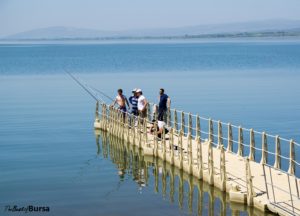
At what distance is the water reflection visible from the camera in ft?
62.3

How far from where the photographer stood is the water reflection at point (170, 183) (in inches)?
748

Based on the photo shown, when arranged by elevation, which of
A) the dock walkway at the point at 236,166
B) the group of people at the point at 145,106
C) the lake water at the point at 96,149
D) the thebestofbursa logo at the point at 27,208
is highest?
the group of people at the point at 145,106

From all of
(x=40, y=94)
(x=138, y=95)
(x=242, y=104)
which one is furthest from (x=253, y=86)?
(x=138, y=95)

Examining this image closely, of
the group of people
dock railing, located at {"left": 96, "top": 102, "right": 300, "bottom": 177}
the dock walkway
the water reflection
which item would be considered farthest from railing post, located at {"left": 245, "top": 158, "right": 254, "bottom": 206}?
the group of people

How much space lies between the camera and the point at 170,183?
74.2 feet

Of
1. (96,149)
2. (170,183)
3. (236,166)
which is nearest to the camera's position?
(236,166)

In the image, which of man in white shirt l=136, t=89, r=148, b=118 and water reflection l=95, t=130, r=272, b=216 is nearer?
water reflection l=95, t=130, r=272, b=216

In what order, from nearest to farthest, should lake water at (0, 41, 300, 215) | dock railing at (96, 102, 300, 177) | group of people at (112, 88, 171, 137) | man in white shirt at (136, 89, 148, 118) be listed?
1. lake water at (0, 41, 300, 215)
2. dock railing at (96, 102, 300, 177)
3. group of people at (112, 88, 171, 137)
4. man in white shirt at (136, 89, 148, 118)

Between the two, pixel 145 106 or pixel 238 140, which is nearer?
pixel 238 140

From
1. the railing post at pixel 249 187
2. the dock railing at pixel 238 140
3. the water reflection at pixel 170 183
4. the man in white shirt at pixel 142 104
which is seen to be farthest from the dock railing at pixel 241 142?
the railing post at pixel 249 187

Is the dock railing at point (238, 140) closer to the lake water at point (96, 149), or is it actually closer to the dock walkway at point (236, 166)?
the dock walkway at point (236, 166)

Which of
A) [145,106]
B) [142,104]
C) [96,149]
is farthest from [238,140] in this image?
[96,149]

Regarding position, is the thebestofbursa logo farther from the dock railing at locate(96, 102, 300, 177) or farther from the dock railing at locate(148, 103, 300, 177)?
the dock railing at locate(148, 103, 300, 177)

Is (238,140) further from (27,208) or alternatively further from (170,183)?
(27,208)
